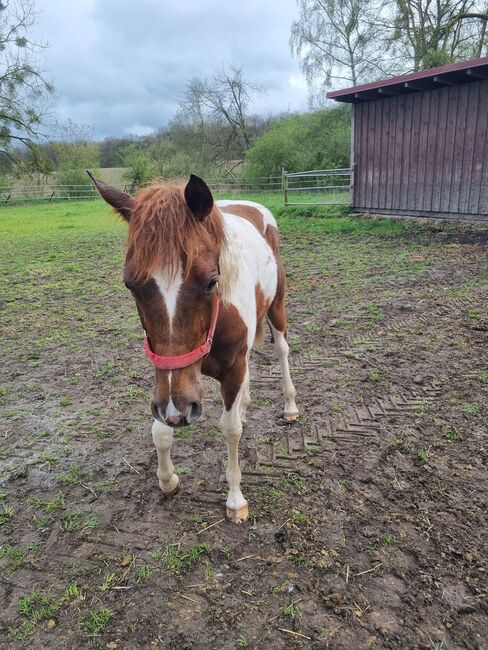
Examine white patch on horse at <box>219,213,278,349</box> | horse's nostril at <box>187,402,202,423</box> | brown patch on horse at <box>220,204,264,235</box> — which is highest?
brown patch on horse at <box>220,204,264,235</box>

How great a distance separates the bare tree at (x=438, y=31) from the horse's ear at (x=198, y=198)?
18671 millimetres

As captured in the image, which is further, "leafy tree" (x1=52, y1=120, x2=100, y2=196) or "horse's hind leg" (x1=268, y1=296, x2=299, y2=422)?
"leafy tree" (x1=52, y1=120, x2=100, y2=196)

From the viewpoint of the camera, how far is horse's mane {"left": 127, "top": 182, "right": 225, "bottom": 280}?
164 centimetres

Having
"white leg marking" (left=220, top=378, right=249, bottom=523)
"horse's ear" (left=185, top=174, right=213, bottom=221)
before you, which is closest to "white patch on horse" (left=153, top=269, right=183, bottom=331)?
"horse's ear" (left=185, top=174, right=213, bottom=221)

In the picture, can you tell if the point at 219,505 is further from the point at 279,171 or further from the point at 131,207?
the point at 279,171

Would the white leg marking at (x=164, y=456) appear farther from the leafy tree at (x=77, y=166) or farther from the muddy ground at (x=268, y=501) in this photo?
the leafy tree at (x=77, y=166)

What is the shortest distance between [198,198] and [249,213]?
1.78m

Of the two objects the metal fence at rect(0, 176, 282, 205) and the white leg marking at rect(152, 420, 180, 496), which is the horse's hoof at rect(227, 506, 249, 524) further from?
the metal fence at rect(0, 176, 282, 205)

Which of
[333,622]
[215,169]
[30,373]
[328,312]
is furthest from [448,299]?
[215,169]

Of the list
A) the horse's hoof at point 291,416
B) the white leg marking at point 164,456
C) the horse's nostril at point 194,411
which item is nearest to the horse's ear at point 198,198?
the horse's nostril at point 194,411

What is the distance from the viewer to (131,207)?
1.94 metres

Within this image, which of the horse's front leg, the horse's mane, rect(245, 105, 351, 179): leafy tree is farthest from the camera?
rect(245, 105, 351, 179): leafy tree

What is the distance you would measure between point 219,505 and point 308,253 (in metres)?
7.25

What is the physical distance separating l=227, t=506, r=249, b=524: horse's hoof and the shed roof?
1047 cm
